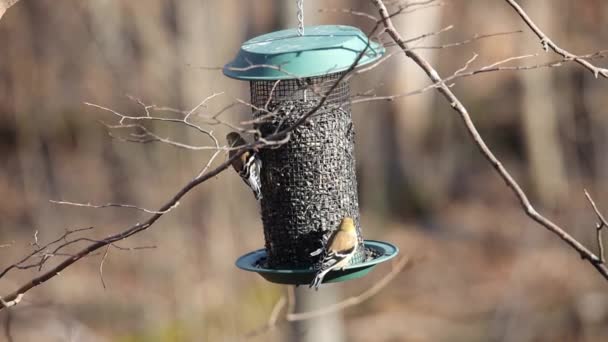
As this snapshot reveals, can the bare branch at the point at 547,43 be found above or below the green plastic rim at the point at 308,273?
above

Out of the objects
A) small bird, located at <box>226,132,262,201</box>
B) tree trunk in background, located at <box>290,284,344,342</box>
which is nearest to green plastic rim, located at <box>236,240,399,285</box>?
small bird, located at <box>226,132,262,201</box>

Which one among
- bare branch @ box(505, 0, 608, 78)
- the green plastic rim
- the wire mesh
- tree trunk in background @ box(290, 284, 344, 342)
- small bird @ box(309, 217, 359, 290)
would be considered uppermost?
bare branch @ box(505, 0, 608, 78)

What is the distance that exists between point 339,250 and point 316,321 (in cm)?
623

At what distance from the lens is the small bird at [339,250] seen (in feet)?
15.9

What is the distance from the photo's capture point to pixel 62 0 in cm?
1394

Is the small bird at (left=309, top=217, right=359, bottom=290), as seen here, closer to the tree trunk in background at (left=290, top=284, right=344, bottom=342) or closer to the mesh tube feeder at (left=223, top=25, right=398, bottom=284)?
the mesh tube feeder at (left=223, top=25, right=398, bottom=284)

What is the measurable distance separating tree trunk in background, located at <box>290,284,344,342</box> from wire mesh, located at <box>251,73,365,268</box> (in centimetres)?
445

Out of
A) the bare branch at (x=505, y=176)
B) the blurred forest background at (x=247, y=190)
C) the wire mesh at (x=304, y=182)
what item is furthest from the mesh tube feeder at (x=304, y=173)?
the blurred forest background at (x=247, y=190)

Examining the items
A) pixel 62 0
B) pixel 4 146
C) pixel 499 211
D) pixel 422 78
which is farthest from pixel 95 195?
pixel 499 211

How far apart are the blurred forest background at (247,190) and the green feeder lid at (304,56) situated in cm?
391

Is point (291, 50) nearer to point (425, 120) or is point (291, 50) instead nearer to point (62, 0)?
point (62, 0)

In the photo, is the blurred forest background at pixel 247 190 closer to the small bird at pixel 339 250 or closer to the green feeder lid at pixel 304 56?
the small bird at pixel 339 250

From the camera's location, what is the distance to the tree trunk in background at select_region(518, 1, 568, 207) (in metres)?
19.0

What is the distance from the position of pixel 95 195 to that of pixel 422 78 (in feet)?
25.0
